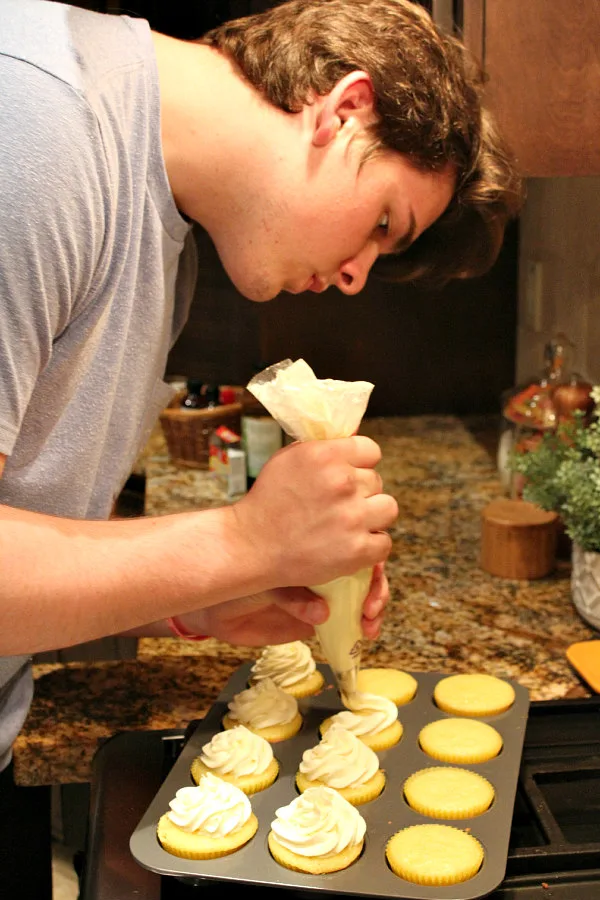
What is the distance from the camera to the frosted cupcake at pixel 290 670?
3.92 ft

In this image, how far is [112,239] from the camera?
915mm

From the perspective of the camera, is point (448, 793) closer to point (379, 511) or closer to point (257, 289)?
point (379, 511)

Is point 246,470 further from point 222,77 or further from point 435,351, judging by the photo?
point 222,77

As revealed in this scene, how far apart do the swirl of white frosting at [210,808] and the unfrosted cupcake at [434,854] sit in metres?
0.14

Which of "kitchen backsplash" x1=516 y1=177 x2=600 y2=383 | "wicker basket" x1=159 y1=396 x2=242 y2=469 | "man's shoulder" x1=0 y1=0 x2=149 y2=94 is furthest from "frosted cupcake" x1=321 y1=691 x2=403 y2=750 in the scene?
"wicker basket" x1=159 y1=396 x2=242 y2=469

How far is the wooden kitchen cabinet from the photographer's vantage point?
1.34m

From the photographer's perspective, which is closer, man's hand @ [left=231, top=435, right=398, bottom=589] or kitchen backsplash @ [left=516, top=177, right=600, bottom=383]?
man's hand @ [left=231, top=435, right=398, bottom=589]

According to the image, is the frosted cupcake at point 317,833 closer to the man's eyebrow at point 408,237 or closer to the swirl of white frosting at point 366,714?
the swirl of white frosting at point 366,714

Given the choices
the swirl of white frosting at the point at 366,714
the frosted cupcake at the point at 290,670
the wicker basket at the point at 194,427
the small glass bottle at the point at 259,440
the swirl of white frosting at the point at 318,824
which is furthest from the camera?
the wicker basket at the point at 194,427

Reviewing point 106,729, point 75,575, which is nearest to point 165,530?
point 75,575

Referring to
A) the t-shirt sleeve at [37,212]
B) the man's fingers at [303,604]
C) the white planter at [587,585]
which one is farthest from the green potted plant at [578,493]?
the t-shirt sleeve at [37,212]

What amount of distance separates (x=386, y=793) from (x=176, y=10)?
5.96 ft

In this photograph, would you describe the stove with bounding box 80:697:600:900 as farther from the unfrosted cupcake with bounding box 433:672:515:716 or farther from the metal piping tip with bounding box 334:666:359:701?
the metal piping tip with bounding box 334:666:359:701

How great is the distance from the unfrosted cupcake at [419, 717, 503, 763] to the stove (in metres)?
0.05
